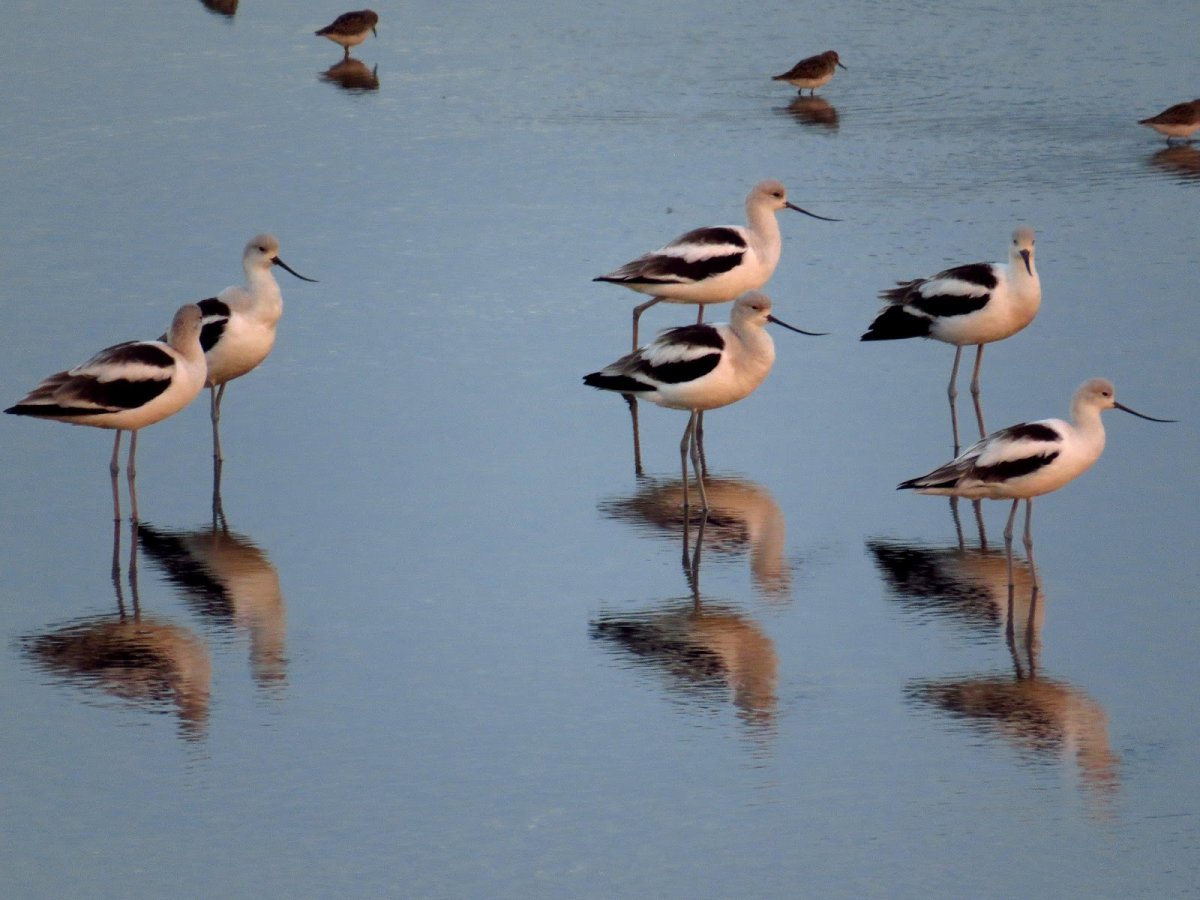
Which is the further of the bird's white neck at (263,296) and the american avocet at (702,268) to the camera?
the american avocet at (702,268)

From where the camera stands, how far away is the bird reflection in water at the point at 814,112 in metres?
18.3

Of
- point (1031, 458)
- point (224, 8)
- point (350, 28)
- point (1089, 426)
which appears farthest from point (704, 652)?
point (224, 8)

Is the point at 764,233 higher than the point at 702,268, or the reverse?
the point at 764,233

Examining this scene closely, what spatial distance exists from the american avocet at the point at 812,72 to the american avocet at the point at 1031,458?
34.7 ft

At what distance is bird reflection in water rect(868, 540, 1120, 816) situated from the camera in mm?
7098

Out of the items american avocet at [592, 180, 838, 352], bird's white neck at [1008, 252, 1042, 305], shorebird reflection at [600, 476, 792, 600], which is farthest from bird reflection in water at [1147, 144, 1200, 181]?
shorebird reflection at [600, 476, 792, 600]

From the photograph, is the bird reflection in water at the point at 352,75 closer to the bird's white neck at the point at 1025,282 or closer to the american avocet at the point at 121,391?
the bird's white neck at the point at 1025,282

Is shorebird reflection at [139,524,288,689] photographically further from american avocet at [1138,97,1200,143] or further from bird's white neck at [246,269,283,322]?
american avocet at [1138,97,1200,143]

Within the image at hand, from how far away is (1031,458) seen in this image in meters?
8.84

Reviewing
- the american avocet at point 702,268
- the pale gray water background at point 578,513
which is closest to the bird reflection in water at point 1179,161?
the pale gray water background at point 578,513

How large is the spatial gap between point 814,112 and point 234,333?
9.16 m

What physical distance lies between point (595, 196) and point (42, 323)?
16.1 feet

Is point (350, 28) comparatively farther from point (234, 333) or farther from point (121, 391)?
point (121, 391)

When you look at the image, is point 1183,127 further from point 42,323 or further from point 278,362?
point 42,323
